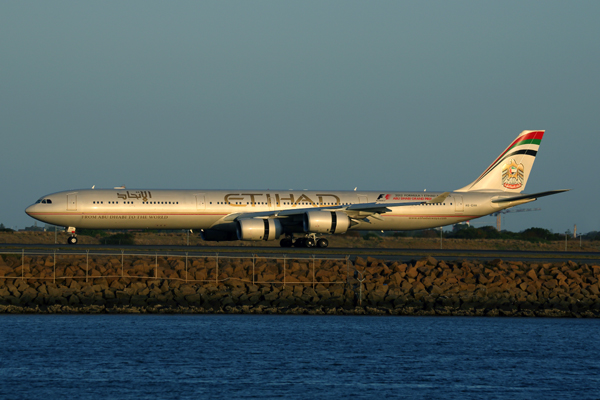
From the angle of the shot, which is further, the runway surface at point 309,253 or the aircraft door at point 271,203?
the aircraft door at point 271,203

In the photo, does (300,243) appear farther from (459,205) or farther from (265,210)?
(459,205)

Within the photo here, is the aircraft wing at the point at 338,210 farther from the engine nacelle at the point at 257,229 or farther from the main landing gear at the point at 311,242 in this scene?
the engine nacelle at the point at 257,229

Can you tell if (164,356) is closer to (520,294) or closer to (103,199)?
(520,294)

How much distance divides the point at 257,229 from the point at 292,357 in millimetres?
23503

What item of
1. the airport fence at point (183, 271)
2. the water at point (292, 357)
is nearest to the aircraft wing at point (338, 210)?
the airport fence at point (183, 271)

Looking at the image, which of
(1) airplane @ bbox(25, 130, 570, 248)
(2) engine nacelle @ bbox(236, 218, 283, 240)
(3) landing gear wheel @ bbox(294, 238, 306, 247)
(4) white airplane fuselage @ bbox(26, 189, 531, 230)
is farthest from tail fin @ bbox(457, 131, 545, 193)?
(2) engine nacelle @ bbox(236, 218, 283, 240)

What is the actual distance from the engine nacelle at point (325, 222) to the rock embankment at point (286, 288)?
35.8 ft

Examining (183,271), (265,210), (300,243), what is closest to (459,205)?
(300,243)

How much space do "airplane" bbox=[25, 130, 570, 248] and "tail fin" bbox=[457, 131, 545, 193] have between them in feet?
5.79

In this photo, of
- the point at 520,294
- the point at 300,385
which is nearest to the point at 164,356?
the point at 300,385

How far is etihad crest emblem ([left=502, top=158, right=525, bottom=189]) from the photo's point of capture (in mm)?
55594

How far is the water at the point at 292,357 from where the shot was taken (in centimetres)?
1764

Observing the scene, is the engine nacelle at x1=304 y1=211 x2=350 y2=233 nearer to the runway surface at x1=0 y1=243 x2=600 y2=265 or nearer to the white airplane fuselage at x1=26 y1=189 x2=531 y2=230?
the white airplane fuselage at x1=26 y1=189 x2=531 y2=230

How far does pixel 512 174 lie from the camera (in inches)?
2199
